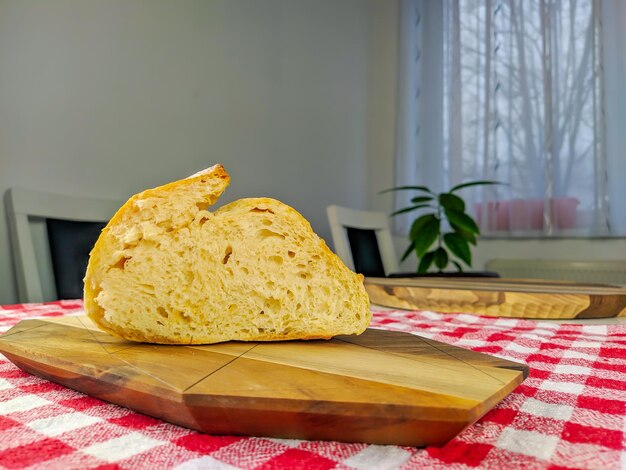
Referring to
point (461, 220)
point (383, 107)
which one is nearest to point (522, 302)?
point (461, 220)

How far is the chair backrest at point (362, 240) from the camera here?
1997 mm

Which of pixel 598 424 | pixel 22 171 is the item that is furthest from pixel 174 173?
pixel 598 424

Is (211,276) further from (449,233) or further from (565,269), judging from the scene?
(565,269)

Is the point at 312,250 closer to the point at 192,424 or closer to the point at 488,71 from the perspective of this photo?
the point at 192,424

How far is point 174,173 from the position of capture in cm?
218

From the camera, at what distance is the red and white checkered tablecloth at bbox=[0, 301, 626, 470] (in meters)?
0.29

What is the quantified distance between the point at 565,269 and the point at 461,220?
2.24 ft

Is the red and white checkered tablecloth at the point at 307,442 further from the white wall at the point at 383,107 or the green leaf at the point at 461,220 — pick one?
the white wall at the point at 383,107

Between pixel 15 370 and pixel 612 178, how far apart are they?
106 inches

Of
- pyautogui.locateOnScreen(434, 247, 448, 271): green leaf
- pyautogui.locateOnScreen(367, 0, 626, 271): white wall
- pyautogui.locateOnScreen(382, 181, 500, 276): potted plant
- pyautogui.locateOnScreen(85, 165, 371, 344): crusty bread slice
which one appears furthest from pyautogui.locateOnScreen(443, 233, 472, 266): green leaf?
pyautogui.locateOnScreen(85, 165, 371, 344): crusty bread slice

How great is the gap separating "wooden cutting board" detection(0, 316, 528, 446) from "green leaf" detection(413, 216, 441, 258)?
1926 millimetres

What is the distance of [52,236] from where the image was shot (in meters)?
1.52

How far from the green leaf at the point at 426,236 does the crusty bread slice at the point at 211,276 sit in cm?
187

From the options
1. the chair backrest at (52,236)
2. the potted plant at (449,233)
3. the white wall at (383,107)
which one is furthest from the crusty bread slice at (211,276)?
the white wall at (383,107)
